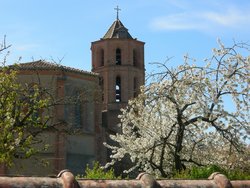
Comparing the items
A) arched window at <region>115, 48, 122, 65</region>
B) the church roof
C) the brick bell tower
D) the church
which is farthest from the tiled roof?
the church roof

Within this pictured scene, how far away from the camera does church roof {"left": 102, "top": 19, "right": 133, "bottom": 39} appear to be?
57031 mm

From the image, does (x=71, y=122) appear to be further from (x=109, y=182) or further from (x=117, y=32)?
(x=109, y=182)

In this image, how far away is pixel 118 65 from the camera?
55125mm

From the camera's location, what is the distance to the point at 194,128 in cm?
2141

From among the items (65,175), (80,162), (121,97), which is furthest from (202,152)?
(121,97)

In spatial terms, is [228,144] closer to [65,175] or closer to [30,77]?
[65,175]

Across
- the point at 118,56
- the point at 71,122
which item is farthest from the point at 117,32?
the point at 71,122

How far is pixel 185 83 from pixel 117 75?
34135 mm

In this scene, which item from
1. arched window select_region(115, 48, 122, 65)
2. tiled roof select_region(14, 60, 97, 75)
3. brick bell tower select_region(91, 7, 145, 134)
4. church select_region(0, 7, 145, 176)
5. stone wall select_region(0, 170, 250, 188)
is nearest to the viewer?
stone wall select_region(0, 170, 250, 188)

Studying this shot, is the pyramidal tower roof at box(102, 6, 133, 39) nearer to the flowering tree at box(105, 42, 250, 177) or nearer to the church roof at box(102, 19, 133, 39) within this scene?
the church roof at box(102, 19, 133, 39)

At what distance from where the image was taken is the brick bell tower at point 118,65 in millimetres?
53022

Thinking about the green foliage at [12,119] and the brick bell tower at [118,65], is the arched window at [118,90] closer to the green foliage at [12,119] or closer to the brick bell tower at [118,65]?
the brick bell tower at [118,65]

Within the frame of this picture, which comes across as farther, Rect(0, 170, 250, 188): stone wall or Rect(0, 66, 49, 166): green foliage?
Rect(0, 66, 49, 166): green foliage

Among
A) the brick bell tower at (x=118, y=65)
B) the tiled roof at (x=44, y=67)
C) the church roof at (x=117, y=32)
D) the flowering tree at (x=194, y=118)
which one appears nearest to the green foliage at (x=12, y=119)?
the flowering tree at (x=194, y=118)
